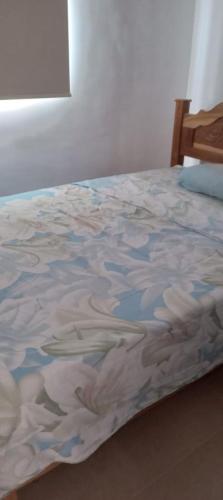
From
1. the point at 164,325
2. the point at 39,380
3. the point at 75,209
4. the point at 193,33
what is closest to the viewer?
the point at 39,380

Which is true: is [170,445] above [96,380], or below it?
below

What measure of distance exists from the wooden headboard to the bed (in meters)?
0.72

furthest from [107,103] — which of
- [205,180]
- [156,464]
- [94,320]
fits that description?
[156,464]

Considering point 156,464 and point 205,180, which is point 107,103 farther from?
point 156,464

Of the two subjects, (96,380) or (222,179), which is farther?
(222,179)

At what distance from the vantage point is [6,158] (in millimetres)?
2473

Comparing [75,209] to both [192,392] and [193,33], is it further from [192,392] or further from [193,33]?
[193,33]

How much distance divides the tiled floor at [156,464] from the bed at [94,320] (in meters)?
0.29

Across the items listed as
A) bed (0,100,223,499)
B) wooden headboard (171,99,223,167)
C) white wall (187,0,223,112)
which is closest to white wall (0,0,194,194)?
white wall (187,0,223,112)

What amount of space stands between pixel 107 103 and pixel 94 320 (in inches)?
84.2

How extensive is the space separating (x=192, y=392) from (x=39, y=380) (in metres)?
0.89

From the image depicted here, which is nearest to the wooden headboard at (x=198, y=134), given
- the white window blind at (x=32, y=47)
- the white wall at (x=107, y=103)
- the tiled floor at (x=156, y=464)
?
Answer: the white wall at (x=107, y=103)

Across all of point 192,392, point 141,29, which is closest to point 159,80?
point 141,29

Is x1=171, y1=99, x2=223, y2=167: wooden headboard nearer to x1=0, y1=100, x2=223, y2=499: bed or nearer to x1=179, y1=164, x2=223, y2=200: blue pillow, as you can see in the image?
x1=179, y1=164, x2=223, y2=200: blue pillow
